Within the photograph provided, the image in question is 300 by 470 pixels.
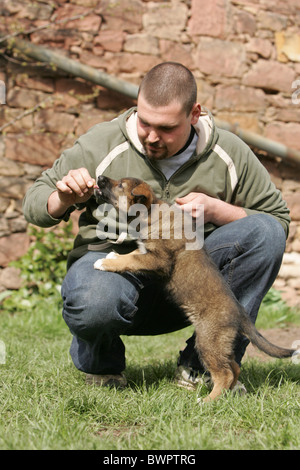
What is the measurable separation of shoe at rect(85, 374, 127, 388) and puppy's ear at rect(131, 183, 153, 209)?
111cm

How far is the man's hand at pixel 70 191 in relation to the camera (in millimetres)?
3176

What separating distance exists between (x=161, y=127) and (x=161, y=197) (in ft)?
1.63

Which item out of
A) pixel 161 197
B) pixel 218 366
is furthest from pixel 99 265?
pixel 218 366

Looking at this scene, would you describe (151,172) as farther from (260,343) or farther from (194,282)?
(260,343)

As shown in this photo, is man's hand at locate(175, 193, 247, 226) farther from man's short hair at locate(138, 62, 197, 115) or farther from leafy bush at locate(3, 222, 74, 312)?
leafy bush at locate(3, 222, 74, 312)

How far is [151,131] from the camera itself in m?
3.42

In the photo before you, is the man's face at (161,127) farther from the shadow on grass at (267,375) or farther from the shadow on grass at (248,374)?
the shadow on grass at (267,375)

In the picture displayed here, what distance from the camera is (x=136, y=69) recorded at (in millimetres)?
7273

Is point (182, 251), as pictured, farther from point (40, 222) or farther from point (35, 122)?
point (35, 122)

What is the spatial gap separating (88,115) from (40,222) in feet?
12.7

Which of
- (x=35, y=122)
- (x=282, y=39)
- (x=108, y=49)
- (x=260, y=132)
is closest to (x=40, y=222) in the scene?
(x=35, y=122)

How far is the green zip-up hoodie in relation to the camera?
3.62 m

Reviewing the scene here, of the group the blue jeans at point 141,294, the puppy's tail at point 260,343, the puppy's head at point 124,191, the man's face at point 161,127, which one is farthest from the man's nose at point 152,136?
the puppy's tail at point 260,343

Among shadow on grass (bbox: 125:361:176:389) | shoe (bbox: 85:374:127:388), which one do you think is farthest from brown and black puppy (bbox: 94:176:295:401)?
shoe (bbox: 85:374:127:388)
